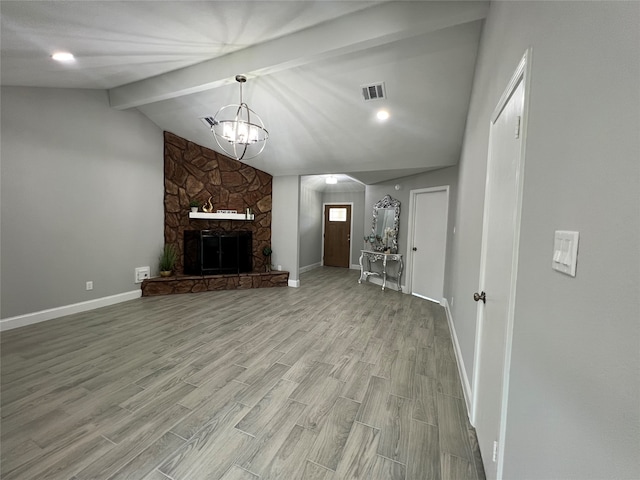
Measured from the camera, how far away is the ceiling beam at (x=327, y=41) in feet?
6.73

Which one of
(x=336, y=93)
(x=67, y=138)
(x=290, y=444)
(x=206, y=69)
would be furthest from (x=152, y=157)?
(x=290, y=444)

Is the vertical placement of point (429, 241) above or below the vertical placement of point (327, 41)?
below

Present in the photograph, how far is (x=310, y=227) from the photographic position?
8047 mm

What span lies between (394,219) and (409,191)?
0.66 m

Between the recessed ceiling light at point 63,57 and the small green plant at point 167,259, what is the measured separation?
2.96 m

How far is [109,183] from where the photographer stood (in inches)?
159

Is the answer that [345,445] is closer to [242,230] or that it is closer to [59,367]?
[59,367]

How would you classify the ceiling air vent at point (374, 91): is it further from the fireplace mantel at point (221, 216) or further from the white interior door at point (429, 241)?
the fireplace mantel at point (221, 216)

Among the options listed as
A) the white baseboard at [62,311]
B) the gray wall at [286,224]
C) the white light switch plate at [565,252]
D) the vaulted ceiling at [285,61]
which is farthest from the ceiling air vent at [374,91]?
the white baseboard at [62,311]

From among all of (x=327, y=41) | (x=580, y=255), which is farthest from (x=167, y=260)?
(x=580, y=255)

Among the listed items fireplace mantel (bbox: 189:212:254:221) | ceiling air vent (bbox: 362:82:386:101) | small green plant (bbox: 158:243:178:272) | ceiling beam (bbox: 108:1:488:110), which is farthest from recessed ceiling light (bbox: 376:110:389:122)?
small green plant (bbox: 158:243:178:272)

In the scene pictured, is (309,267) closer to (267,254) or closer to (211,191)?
(267,254)

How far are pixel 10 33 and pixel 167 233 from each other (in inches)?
128

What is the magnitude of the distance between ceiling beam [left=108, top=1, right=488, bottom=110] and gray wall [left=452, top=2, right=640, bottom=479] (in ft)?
3.81
